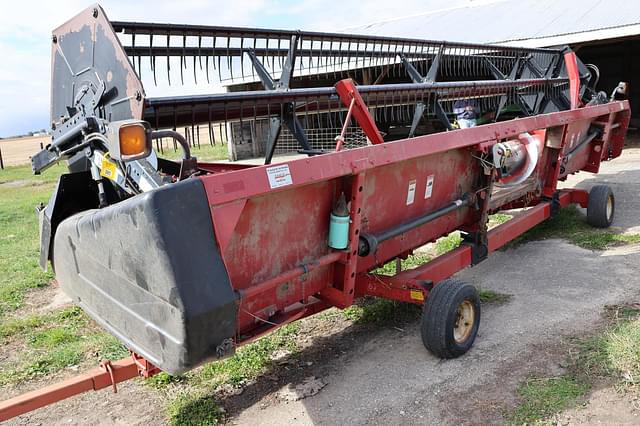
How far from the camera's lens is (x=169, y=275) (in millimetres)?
1962

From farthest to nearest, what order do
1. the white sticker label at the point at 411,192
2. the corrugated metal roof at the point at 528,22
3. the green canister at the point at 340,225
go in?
the corrugated metal roof at the point at 528,22, the white sticker label at the point at 411,192, the green canister at the point at 340,225

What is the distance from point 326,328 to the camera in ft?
12.3

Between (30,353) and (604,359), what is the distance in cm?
362

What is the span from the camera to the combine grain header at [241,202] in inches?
80.7

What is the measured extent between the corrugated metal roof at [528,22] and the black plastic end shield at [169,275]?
9.81 m

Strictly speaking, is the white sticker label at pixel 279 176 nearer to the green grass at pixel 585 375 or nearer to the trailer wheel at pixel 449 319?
the trailer wheel at pixel 449 319

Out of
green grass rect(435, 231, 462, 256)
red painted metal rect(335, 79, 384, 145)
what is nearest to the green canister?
red painted metal rect(335, 79, 384, 145)

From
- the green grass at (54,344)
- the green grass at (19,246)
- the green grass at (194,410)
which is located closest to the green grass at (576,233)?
the green grass at (194,410)

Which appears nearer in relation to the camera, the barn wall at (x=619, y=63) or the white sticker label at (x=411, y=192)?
the white sticker label at (x=411, y=192)

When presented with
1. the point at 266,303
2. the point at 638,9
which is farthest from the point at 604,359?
the point at 638,9

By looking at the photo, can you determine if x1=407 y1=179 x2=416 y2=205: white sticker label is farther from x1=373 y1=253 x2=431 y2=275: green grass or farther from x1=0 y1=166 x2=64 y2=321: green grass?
x1=0 y1=166 x2=64 y2=321: green grass

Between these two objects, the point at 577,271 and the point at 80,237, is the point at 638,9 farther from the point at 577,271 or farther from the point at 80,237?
the point at 80,237

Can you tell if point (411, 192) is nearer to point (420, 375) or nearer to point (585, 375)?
point (420, 375)

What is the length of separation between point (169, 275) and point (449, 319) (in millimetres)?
1696
